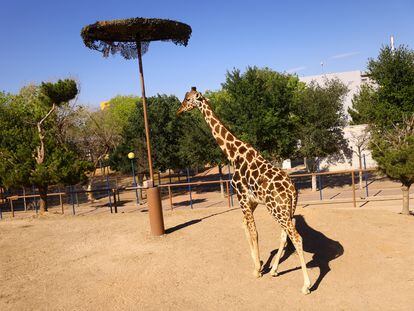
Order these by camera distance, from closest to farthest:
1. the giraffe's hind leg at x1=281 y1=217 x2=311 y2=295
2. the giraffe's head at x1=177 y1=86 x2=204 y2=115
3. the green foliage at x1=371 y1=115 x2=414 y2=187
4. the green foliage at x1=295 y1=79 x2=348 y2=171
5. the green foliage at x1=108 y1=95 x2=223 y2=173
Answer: the giraffe's hind leg at x1=281 y1=217 x2=311 y2=295, the giraffe's head at x1=177 y1=86 x2=204 y2=115, the green foliage at x1=371 y1=115 x2=414 y2=187, the green foliage at x1=108 y1=95 x2=223 y2=173, the green foliage at x1=295 y1=79 x2=348 y2=171

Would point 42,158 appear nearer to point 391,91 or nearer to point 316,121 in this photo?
point 316,121

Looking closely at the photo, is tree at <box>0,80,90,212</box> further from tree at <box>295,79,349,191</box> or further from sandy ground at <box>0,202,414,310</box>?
tree at <box>295,79,349,191</box>

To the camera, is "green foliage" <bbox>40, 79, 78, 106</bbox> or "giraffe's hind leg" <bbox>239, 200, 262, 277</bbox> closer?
"giraffe's hind leg" <bbox>239, 200, 262, 277</bbox>

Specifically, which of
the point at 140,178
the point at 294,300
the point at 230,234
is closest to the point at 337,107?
the point at 140,178

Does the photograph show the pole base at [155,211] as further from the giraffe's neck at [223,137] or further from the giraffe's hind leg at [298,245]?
the giraffe's hind leg at [298,245]

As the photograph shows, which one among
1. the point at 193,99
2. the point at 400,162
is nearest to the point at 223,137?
the point at 193,99

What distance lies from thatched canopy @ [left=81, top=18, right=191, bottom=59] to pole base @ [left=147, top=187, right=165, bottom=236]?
4.61 m

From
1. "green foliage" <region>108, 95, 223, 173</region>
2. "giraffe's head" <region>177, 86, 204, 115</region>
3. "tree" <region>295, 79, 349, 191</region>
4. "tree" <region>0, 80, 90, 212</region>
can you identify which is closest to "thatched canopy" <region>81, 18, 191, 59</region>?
"giraffe's head" <region>177, 86, 204, 115</region>

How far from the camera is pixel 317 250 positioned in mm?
9852

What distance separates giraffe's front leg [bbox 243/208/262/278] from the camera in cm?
848

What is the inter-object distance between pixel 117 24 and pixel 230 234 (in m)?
6.86

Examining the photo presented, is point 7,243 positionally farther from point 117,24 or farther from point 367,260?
point 367,260

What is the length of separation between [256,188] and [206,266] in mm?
2377

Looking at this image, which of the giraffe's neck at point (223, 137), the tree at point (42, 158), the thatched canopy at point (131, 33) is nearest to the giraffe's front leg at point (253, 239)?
the giraffe's neck at point (223, 137)
